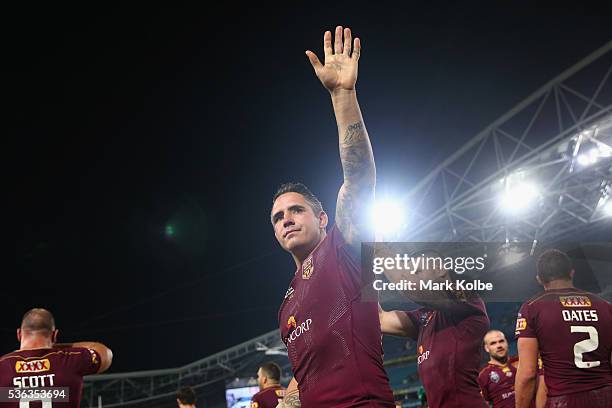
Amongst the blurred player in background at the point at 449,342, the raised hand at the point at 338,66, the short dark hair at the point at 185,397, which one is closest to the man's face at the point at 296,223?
the raised hand at the point at 338,66

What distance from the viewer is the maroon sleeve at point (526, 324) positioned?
15.2 feet

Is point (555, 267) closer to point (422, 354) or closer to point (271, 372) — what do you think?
point (422, 354)

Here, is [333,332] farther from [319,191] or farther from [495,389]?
[319,191]

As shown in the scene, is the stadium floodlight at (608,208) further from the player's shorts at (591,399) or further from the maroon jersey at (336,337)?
the maroon jersey at (336,337)

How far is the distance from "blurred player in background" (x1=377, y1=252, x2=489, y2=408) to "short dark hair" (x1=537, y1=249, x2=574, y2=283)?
2.07ft

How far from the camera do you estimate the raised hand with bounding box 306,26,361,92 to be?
268 centimetres

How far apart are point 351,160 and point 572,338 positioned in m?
2.99

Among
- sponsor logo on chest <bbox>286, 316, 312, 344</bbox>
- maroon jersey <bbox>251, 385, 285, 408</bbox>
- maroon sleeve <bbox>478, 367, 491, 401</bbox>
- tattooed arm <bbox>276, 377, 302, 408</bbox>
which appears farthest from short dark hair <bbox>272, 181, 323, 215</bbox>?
maroon jersey <bbox>251, 385, 285, 408</bbox>

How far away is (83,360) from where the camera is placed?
196 inches

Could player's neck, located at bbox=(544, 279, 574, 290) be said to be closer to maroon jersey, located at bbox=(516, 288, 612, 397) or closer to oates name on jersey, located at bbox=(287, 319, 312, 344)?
maroon jersey, located at bbox=(516, 288, 612, 397)

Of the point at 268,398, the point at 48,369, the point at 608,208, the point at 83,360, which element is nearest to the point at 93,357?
the point at 83,360

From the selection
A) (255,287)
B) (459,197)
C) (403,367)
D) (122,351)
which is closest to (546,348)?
(459,197)

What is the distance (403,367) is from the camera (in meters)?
24.5

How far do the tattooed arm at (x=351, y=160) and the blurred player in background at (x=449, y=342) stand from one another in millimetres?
2124
